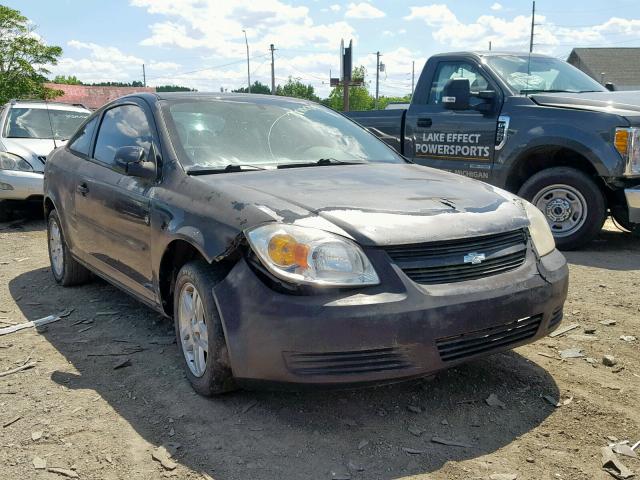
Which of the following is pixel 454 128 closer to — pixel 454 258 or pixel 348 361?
pixel 454 258

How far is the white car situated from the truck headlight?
6.34 meters

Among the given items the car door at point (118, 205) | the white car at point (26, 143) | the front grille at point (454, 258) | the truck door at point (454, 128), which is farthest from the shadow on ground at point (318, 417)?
the white car at point (26, 143)

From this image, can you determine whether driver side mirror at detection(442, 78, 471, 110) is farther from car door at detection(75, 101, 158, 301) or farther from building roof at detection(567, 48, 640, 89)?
building roof at detection(567, 48, 640, 89)

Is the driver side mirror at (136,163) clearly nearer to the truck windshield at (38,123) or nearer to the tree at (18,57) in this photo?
the truck windshield at (38,123)

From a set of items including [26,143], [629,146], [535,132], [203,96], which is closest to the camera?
[203,96]

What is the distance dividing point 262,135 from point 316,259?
1.61 m

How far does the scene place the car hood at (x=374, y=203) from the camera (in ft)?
9.34

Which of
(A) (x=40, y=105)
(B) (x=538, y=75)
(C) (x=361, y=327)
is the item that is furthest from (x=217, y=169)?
(A) (x=40, y=105)

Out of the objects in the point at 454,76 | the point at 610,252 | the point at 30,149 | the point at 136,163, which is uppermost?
the point at 454,76

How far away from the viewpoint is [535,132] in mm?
6445

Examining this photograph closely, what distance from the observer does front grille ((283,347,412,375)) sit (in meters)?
2.68

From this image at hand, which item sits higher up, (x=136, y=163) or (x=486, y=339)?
(x=136, y=163)

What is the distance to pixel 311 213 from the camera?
2.93 metres

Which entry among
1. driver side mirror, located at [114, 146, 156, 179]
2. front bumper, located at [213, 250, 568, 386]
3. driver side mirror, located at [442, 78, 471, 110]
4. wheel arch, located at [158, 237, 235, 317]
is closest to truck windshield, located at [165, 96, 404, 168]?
driver side mirror, located at [114, 146, 156, 179]
